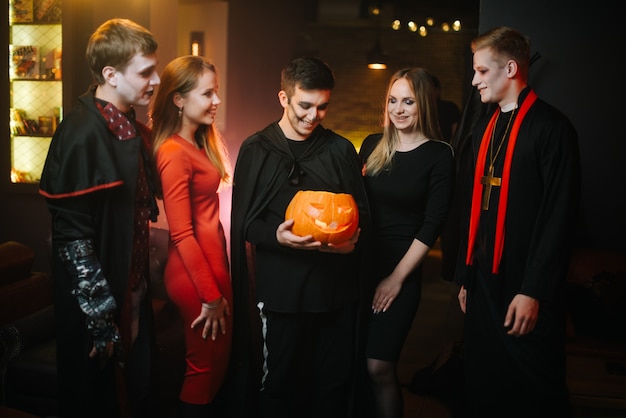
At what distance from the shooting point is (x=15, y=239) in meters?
4.96

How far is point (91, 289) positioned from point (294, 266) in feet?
2.67

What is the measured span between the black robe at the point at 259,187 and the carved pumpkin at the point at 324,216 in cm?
20

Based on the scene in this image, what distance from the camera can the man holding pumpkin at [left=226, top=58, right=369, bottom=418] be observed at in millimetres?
2803

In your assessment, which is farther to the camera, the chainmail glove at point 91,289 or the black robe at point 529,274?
the black robe at point 529,274

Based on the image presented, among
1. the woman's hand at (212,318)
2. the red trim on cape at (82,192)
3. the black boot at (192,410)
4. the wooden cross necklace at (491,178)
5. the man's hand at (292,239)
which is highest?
the wooden cross necklace at (491,178)

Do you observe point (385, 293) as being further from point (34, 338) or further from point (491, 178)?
point (34, 338)

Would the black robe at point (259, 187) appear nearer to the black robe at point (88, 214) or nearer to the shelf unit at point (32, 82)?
the black robe at point (88, 214)

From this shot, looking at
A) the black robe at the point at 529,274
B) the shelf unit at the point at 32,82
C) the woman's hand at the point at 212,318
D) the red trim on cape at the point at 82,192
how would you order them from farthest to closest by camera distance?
the shelf unit at the point at 32,82 < the woman's hand at the point at 212,318 < the black robe at the point at 529,274 < the red trim on cape at the point at 82,192

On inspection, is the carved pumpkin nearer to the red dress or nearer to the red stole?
the red dress

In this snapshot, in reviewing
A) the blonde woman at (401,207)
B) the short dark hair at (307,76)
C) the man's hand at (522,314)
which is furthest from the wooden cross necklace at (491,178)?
the short dark hair at (307,76)

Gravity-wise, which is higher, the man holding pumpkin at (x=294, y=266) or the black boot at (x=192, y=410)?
the man holding pumpkin at (x=294, y=266)

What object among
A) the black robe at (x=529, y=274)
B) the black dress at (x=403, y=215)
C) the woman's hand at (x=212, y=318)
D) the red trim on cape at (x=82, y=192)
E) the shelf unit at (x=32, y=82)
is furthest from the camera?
the shelf unit at (x=32, y=82)

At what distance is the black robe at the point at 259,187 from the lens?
287cm

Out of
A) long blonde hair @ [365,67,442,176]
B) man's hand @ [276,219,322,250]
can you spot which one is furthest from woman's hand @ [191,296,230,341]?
long blonde hair @ [365,67,442,176]
